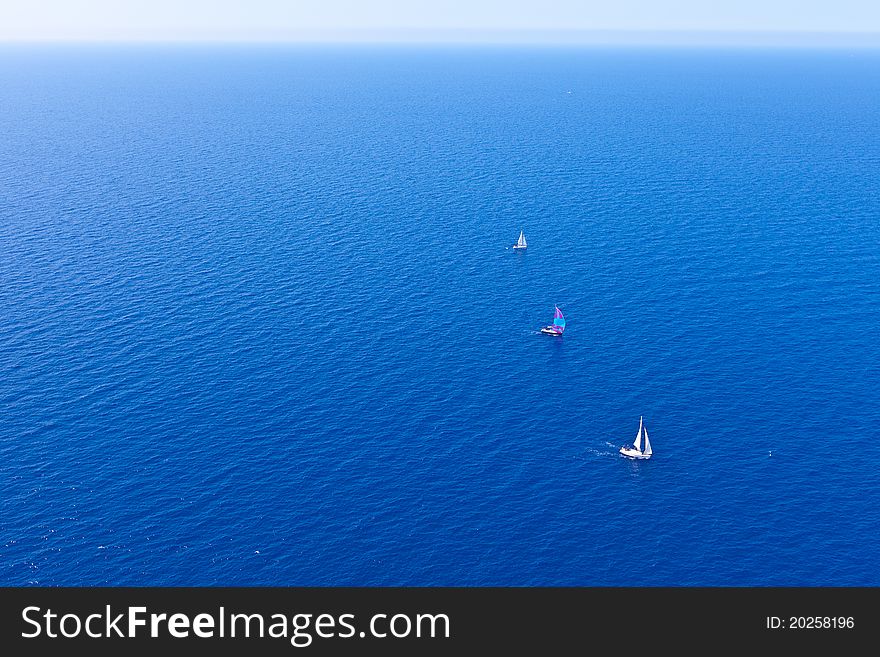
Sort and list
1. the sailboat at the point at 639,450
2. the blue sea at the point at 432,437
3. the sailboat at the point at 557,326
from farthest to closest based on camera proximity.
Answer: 1. the sailboat at the point at 557,326
2. the sailboat at the point at 639,450
3. the blue sea at the point at 432,437

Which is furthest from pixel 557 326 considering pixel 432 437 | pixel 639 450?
pixel 432 437

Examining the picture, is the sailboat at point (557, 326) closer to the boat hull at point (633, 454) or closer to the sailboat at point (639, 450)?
the sailboat at point (639, 450)

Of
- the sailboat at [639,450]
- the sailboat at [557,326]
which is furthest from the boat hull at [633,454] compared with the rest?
the sailboat at [557,326]

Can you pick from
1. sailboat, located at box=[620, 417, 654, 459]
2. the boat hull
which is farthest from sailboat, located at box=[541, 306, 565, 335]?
the boat hull

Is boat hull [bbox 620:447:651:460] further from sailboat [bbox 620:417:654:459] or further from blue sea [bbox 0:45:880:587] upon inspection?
blue sea [bbox 0:45:880:587]

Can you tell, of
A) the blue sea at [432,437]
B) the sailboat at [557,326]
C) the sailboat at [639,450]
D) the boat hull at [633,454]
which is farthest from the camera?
the sailboat at [557,326]

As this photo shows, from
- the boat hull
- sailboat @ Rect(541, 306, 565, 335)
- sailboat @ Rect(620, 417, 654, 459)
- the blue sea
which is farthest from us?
sailboat @ Rect(541, 306, 565, 335)
